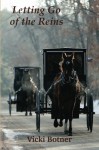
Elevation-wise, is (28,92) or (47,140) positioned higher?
(28,92)

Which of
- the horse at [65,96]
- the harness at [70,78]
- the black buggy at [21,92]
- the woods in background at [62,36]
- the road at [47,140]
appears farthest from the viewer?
the woods in background at [62,36]

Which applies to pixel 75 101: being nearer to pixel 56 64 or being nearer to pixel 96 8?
pixel 56 64

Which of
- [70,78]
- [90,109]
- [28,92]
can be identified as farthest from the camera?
[28,92]

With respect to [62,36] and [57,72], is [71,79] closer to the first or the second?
[57,72]

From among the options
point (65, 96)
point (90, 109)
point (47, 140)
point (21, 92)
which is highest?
point (65, 96)

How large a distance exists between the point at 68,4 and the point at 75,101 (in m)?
28.4

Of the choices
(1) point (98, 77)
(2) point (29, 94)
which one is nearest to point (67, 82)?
(2) point (29, 94)

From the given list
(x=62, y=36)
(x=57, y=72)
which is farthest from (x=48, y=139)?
(x=62, y=36)

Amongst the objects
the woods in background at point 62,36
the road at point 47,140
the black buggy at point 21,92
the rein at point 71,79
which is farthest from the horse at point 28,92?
the rein at point 71,79

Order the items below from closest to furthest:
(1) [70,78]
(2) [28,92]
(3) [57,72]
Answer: (1) [70,78] < (3) [57,72] < (2) [28,92]

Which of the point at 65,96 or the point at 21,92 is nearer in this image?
the point at 65,96

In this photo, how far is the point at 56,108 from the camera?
17.2 meters

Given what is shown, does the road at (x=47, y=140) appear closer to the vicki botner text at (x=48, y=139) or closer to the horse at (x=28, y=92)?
the vicki botner text at (x=48, y=139)

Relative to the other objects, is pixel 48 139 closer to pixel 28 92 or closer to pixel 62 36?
pixel 28 92
